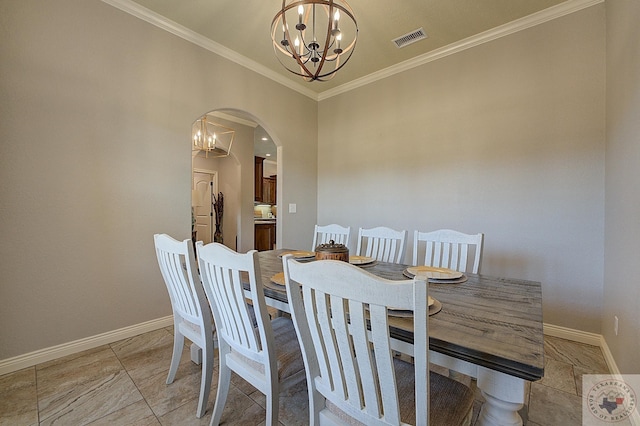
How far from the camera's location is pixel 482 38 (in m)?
2.81

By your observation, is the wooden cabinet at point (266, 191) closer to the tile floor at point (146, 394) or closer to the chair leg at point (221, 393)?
the tile floor at point (146, 394)

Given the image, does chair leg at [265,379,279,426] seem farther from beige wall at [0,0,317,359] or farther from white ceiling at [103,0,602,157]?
white ceiling at [103,0,602,157]

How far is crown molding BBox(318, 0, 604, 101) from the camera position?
2389 millimetres

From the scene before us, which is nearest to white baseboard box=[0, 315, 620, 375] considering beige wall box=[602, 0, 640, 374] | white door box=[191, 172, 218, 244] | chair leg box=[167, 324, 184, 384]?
beige wall box=[602, 0, 640, 374]

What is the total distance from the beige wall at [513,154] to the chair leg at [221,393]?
2.56 meters

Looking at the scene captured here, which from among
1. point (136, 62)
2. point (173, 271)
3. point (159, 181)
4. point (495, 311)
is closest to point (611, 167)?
point (495, 311)

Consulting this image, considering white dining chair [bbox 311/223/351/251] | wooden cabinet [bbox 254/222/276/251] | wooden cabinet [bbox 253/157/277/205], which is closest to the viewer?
white dining chair [bbox 311/223/351/251]

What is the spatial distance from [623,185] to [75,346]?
13.5ft

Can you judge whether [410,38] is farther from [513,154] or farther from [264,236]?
[264,236]

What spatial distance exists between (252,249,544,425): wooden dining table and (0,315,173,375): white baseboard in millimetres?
2005

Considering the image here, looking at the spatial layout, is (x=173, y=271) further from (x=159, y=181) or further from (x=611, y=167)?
(x=611, y=167)

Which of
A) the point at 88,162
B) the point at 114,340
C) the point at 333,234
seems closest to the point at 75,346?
the point at 114,340

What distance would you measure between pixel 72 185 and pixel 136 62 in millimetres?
1227

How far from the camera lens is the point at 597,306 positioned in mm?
2299
